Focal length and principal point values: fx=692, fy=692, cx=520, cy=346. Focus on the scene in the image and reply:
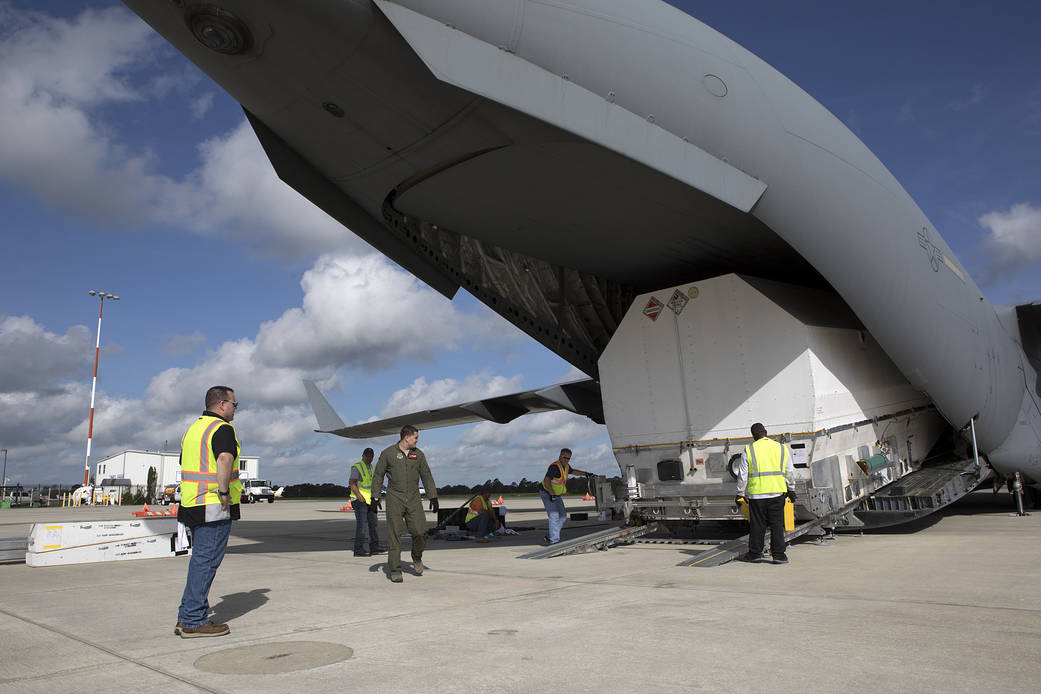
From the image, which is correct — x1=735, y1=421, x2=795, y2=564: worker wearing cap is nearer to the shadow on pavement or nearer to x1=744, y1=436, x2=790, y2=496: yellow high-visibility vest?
x1=744, y1=436, x2=790, y2=496: yellow high-visibility vest

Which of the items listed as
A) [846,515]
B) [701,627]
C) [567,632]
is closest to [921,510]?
[846,515]

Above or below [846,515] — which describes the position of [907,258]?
above

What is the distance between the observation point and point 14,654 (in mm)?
3682

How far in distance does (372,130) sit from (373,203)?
154cm

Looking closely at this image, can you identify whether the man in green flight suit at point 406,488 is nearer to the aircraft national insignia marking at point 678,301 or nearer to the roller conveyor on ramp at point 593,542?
the roller conveyor on ramp at point 593,542

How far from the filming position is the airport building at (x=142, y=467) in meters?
55.6

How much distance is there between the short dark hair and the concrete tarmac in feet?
4.64

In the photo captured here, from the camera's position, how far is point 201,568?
4.21m

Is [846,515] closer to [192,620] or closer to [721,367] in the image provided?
[721,367]

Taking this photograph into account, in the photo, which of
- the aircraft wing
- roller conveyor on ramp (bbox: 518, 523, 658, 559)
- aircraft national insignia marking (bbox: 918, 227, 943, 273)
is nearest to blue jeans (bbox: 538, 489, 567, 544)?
roller conveyor on ramp (bbox: 518, 523, 658, 559)

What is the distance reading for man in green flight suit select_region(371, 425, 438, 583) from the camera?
668 centimetres

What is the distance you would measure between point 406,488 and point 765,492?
3561mm

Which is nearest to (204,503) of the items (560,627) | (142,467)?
(560,627)

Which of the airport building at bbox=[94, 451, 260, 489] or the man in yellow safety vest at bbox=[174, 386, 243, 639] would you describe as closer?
the man in yellow safety vest at bbox=[174, 386, 243, 639]
